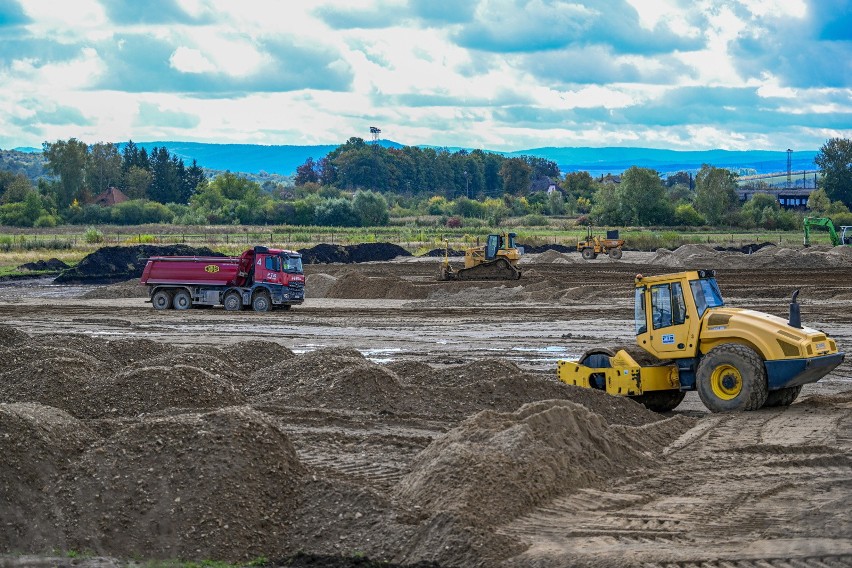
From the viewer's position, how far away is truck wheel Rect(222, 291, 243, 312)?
3528 centimetres

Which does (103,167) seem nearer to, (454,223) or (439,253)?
(454,223)

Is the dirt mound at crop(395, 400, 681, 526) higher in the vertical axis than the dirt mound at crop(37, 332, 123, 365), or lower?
lower

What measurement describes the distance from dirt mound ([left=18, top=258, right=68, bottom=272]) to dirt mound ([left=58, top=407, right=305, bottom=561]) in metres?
48.5

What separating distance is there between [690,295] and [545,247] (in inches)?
2371

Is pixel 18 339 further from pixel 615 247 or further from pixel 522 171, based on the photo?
pixel 522 171

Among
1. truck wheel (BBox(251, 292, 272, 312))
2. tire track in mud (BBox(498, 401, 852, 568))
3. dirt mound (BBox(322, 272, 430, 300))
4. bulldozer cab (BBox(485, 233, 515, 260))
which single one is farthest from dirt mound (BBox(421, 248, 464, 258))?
tire track in mud (BBox(498, 401, 852, 568))

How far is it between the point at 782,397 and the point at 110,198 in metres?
126

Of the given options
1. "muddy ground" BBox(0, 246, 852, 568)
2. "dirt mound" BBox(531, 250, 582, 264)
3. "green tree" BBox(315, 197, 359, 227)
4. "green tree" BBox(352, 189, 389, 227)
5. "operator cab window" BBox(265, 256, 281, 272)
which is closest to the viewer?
"muddy ground" BBox(0, 246, 852, 568)

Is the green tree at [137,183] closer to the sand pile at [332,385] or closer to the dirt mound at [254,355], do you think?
the dirt mound at [254,355]

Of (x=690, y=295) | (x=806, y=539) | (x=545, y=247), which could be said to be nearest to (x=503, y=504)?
(x=806, y=539)

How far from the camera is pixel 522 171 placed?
186m

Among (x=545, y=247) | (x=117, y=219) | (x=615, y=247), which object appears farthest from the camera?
(x=117, y=219)

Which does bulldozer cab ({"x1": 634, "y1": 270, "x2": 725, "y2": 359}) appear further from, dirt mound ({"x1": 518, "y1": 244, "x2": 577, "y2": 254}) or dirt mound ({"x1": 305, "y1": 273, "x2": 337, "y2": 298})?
dirt mound ({"x1": 518, "y1": 244, "x2": 577, "y2": 254})

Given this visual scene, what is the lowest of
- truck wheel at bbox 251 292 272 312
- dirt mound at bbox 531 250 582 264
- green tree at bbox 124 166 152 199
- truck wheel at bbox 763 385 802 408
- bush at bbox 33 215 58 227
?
truck wheel at bbox 763 385 802 408
